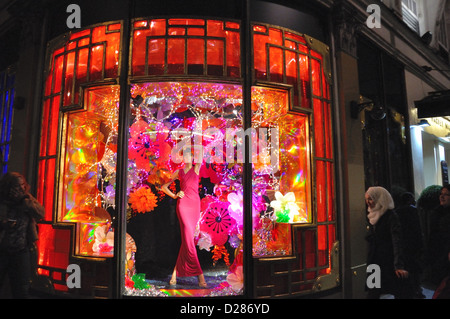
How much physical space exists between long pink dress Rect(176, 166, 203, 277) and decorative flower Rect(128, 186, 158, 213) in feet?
2.28

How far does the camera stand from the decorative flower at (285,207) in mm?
5582

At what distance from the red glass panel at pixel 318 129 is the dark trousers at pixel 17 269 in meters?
4.59

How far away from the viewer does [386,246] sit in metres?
→ 4.16

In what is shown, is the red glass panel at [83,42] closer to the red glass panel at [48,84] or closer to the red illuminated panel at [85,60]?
the red illuminated panel at [85,60]

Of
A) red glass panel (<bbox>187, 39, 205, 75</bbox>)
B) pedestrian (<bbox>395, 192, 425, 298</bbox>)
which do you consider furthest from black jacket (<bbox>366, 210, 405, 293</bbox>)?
red glass panel (<bbox>187, 39, 205, 75</bbox>)

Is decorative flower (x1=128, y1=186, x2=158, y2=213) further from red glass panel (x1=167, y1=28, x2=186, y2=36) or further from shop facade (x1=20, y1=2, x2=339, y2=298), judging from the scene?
red glass panel (x1=167, y1=28, x2=186, y2=36)

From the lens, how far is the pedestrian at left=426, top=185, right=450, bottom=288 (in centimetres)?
421

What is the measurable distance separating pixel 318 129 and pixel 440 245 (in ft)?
8.11

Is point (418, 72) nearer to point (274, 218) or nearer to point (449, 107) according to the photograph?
point (449, 107)

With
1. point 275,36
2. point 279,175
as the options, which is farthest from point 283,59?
point 279,175

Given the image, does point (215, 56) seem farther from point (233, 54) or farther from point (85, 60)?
point (85, 60)

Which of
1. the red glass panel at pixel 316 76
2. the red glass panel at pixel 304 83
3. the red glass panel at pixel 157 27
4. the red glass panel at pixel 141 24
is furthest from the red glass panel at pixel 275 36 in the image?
the red glass panel at pixel 141 24

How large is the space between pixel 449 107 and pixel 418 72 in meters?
2.03
